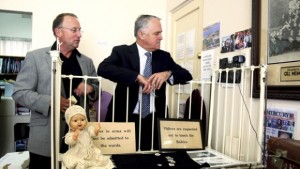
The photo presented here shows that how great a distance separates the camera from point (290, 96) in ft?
4.20

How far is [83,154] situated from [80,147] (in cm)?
3

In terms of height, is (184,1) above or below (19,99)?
above

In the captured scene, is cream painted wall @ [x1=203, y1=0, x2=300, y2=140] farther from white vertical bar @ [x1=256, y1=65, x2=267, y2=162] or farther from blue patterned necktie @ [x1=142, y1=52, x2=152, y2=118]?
blue patterned necktie @ [x1=142, y1=52, x2=152, y2=118]

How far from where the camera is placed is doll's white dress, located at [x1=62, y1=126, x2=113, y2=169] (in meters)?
1.09

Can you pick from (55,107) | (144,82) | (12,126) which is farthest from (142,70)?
(12,126)

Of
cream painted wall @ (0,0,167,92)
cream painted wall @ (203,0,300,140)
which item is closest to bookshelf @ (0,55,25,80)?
cream painted wall @ (0,0,167,92)

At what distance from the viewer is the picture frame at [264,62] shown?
1318 millimetres

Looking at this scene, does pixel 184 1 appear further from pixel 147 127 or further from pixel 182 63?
pixel 147 127

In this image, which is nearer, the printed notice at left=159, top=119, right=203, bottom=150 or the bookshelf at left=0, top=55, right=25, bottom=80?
the printed notice at left=159, top=119, right=203, bottom=150

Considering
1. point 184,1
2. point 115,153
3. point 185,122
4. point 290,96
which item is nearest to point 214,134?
point 185,122

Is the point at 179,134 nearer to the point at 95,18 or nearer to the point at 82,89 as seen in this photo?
the point at 82,89

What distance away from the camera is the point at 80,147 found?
1120mm

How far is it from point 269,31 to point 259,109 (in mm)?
427

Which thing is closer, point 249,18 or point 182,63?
point 249,18
